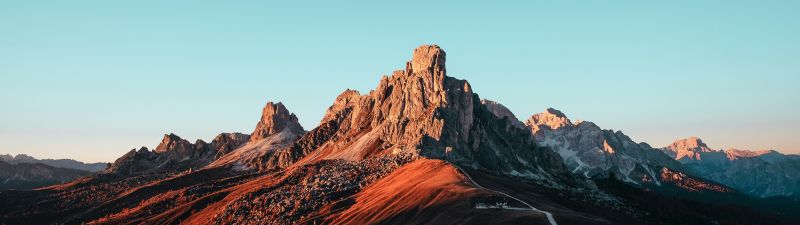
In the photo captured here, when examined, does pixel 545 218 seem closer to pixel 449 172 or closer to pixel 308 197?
pixel 449 172

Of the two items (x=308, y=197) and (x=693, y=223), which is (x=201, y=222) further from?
(x=693, y=223)

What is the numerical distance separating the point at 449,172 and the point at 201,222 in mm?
73885

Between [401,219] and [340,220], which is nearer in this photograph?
[401,219]

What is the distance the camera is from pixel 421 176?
17312 centimetres

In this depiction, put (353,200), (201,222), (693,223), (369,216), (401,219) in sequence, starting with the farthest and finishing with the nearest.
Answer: (201,222) → (693,223) → (353,200) → (369,216) → (401,219)

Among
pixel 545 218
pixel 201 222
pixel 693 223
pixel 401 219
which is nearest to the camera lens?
pixel 545 218

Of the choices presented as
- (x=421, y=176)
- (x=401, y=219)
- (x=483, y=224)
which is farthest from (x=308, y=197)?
(x=483, y=224)

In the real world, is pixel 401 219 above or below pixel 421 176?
below

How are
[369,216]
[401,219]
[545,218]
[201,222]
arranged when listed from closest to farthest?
[545,218] < [401,219] < [369,216] < [201,222]

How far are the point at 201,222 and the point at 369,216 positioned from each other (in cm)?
7409

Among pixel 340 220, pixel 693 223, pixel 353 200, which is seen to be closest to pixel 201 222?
pixel 353 200

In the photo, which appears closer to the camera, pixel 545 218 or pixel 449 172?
pixel 545 218

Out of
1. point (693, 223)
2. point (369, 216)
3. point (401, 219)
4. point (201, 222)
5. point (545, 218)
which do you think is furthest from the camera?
point (201, 222)

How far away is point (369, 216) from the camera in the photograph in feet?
467
